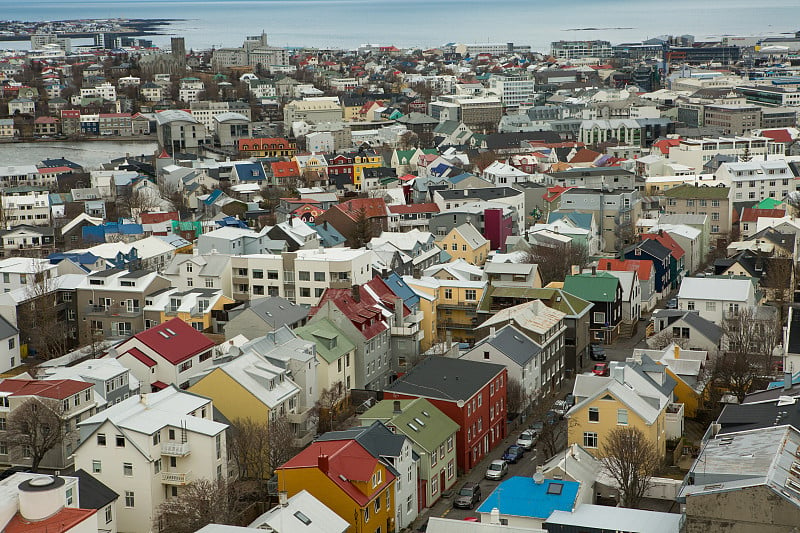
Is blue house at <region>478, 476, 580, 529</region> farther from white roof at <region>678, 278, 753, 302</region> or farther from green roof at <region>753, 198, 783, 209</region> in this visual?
green roof at <region>753, 198, 783, 209</region>

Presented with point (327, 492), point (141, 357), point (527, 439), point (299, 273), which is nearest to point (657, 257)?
point (299, 273)

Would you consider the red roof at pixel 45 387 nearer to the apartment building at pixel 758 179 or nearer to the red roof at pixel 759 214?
the red roof at pixel 759 214

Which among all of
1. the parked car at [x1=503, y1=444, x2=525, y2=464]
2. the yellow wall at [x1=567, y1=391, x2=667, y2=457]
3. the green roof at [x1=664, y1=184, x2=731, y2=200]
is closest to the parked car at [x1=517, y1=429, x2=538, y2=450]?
the parked car at [x1=503, y1=444, x2=525, y2=464]

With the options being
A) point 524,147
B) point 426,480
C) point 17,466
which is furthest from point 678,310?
point 524,147

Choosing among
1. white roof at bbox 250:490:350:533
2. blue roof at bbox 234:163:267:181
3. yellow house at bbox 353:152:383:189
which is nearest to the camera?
white roof at bbox 250:490:350:533

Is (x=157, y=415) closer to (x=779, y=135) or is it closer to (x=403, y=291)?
(x=403, y=291)

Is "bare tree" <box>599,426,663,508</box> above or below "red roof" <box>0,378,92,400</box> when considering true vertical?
below
